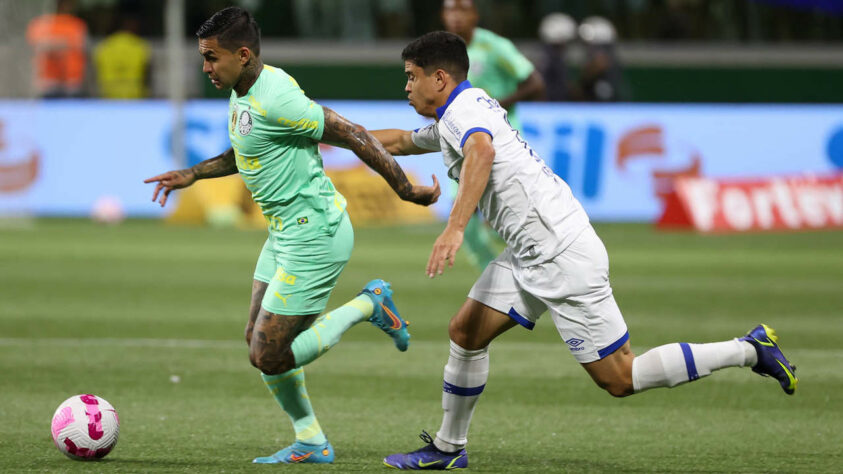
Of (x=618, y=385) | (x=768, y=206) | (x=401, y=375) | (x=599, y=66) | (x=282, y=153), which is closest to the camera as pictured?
(x=618, y=385)

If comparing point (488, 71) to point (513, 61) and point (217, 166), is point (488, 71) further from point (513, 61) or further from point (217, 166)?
point (217, 166)

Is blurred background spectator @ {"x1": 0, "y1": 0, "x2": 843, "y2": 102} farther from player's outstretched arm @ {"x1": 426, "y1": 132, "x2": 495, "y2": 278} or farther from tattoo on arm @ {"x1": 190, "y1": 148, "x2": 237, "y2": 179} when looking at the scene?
player's outstretched arm @ {"x1": 426, "y1": 132, "x2": 495, "y2": 278}

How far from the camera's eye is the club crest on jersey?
5887 mm

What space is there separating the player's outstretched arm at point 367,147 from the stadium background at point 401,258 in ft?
4.27

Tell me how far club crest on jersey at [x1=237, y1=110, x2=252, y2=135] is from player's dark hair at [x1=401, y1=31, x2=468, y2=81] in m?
0.77

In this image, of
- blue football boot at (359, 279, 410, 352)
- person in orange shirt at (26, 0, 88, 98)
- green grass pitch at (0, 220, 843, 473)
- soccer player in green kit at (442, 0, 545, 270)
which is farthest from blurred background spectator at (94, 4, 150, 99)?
blue football boot at (359, 279, 410, 352)

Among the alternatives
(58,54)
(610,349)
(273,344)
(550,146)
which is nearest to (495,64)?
(273,344)

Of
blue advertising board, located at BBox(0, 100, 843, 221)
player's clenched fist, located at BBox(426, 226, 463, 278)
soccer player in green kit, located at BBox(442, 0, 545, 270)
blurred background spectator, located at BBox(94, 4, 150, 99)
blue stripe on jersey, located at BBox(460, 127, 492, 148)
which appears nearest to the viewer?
player's clenched fist, located at BBox(426, 226, 463, 278)

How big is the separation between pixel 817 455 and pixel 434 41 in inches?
105

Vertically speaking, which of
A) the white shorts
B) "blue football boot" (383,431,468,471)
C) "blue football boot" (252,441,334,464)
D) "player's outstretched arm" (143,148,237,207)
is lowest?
"blue football boot" (252,441,334,464)

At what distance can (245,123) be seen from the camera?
589cm

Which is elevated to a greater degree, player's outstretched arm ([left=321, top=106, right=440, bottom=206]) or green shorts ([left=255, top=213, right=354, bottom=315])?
player's outstretched arm ([left=321, top=106, right=440, bottom=206])

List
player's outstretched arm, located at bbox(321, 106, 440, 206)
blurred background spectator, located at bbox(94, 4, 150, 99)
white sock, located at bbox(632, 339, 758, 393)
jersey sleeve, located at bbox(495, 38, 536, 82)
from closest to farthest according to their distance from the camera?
white sock, located at bbox(632, 339, 758, 393) < player's outstretched arm, located at bbox(321, 106, 440, 206) < jersey sleeve, located at bbox(495, 38, 536, 82) < blurred background spectator, located at bbox(94, 4, 150, 99)

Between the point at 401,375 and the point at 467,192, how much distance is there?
11.2 feet
